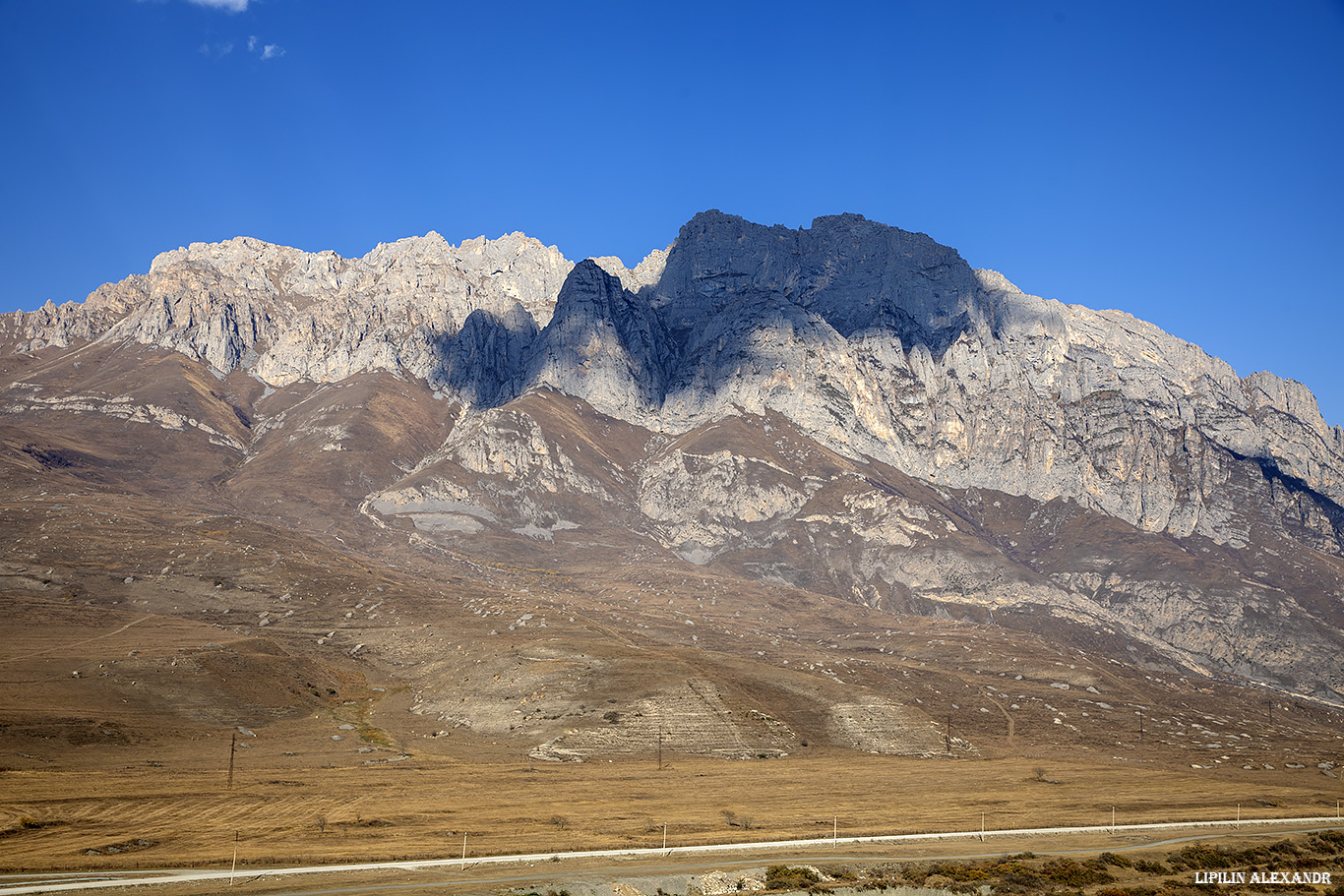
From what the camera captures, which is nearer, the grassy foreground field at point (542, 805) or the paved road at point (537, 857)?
the paved road at point (537, 857)

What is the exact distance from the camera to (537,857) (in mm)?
76750

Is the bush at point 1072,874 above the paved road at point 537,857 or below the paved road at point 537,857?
below

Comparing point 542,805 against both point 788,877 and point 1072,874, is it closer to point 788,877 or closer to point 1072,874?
point 788,877

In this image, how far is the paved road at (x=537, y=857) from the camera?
6278cm

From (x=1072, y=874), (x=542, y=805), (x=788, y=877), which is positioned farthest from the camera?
(x=542, y=805)

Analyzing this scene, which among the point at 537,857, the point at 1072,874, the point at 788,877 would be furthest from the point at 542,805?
the point at 1072,874

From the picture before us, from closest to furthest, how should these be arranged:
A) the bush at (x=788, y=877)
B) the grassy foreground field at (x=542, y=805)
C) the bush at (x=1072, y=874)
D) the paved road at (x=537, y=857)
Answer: the paved road at (x=537, y=857) → the bush at (x=788, y=877) → the bush at (x=1072, y=874) → the grassy foreground field at (x=542, y=805)

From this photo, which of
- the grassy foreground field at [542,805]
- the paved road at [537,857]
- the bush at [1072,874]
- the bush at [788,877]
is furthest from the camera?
the grassy foreground field at [542,805]

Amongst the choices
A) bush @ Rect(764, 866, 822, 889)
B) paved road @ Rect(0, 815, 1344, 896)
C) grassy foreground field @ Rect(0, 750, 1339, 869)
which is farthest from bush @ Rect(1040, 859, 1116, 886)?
bush @ Rect(764, 866, 822, 889)

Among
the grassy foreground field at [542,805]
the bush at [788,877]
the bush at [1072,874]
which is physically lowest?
the bush at [1072,874]

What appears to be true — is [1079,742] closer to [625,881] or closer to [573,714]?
[573,714]

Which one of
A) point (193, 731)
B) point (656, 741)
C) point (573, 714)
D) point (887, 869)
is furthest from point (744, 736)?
point (193, 731)

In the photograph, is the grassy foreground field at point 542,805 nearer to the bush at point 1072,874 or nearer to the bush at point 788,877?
the bush at point 788,877

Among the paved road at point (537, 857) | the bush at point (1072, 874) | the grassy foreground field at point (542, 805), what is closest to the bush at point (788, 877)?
the paved road at point (537, 857)
